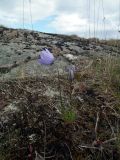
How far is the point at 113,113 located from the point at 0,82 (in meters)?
1.31

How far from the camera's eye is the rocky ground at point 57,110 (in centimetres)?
372

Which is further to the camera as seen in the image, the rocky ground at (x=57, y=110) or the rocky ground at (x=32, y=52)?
the rocky ground at (x=32, y=52)

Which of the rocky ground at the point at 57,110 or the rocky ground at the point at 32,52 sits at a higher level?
the rocky ground at the point at 32,52

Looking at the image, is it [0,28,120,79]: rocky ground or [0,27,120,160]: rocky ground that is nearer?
[0,27,120,160]: rocky ground

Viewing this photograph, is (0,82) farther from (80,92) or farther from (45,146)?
(45,146)

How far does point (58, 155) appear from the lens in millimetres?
3652

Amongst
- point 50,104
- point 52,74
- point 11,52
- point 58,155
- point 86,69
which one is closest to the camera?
point 58,155

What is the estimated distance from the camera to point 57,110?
413 centimetres

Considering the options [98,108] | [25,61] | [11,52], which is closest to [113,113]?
[98,108]

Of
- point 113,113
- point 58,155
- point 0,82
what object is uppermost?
point 0,82

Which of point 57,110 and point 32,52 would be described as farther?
point 32,52

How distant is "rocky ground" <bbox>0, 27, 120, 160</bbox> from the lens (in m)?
3.72

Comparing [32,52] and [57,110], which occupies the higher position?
[32,52]

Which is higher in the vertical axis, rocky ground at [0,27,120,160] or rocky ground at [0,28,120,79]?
rocky ground at [0,28,120,79]
